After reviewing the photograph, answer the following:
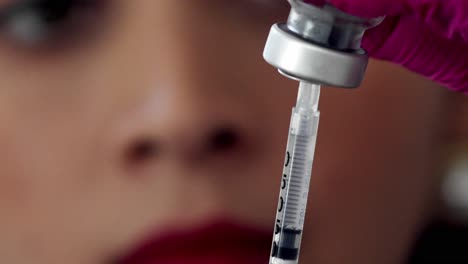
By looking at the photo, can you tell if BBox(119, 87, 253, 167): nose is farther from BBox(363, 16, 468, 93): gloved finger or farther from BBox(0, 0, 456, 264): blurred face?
BBox(363, 16, 468, 93): gloved finger

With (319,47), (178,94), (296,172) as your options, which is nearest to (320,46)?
(319,47)

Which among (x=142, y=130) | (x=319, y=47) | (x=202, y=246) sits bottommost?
(x=202, y=246)

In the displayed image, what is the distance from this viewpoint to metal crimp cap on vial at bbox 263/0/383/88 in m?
0.41

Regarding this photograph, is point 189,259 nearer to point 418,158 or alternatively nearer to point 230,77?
point 230,77

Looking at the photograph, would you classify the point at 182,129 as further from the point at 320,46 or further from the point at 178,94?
the point at 320,46

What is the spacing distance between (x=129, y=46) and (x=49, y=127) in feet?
0.34

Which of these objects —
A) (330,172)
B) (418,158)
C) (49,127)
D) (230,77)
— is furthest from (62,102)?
(418,158)

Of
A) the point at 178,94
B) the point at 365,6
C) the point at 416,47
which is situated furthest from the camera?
the point at 178,94

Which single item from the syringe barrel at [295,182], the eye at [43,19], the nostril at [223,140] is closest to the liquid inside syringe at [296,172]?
the syringe barrel at [295,182]

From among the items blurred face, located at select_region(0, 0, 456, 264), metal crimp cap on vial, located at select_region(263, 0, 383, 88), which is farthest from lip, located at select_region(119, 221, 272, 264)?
metal crimp cap on vial, located at select_region(263, 0, 383, 88)

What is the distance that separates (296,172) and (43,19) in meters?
0.32

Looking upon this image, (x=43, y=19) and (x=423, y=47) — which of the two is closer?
(x=423, y=47)

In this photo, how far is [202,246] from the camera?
0.68m

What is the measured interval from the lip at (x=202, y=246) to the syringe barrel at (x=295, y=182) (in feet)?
0.58
